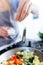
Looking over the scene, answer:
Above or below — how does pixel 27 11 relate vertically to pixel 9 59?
above

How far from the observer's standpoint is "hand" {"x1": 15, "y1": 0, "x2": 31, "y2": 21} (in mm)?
1088

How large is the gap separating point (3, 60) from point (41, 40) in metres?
0.37

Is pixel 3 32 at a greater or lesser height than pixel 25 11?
lesser

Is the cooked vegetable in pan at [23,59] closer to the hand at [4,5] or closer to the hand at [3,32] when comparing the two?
the hand at [3,32]

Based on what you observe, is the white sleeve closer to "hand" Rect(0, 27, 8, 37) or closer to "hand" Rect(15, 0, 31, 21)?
"hand" Rect(15, 0, 31, 21)

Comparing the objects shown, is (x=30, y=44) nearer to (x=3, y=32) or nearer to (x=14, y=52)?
(x=14, y=52)

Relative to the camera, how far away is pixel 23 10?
1.11 m

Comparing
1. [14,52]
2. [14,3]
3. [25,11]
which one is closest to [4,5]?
[14,3]

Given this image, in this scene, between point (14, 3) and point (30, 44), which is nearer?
point (14, 3)

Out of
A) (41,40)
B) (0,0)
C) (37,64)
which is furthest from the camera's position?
(41,40)

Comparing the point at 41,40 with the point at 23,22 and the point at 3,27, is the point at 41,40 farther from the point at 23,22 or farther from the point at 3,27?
the point at 3,27

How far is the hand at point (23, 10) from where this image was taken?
3.57 feet

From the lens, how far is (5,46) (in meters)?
1.08

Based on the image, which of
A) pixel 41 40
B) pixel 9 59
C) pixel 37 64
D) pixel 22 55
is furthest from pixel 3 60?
pixel 41 40
